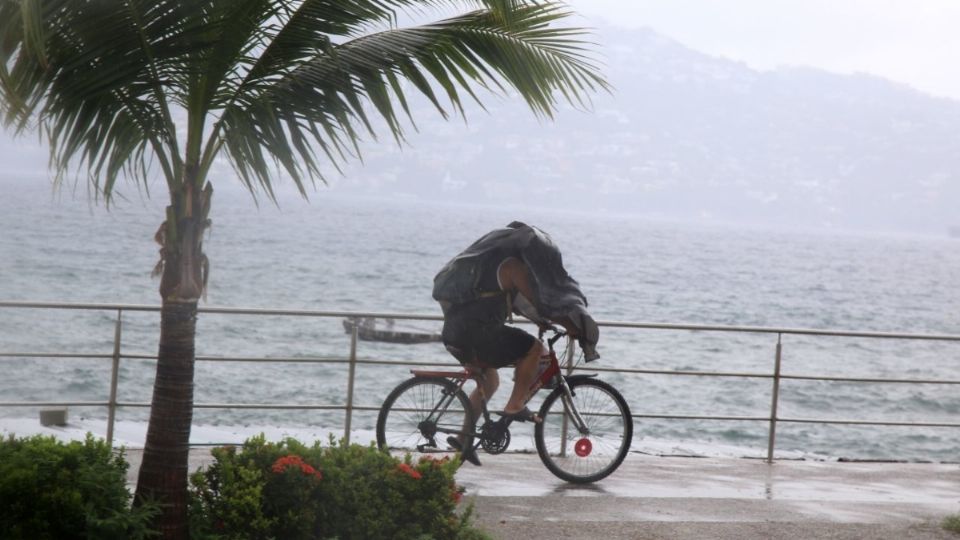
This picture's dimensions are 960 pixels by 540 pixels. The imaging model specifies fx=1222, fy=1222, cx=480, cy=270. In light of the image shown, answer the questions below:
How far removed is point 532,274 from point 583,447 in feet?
4.56

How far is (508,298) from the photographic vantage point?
7.33 meters

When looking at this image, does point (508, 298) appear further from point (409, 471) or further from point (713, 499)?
point (409, 471)

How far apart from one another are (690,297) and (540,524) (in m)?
72.1

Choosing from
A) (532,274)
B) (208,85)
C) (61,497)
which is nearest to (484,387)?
(532,274)

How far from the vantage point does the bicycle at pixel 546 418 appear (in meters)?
7.62

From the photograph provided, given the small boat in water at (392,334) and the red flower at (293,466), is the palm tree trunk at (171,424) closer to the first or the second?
the red flower at (293,466)

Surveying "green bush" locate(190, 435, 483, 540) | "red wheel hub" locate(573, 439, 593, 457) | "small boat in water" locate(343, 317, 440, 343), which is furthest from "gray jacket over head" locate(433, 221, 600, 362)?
"small boat in water" locate(343, 317, 440, 343)

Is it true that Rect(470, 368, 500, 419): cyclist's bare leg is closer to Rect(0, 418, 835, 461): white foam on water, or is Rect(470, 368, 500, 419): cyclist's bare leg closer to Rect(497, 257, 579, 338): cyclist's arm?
Rect(497, 257, 579, 338): cyclist's arm

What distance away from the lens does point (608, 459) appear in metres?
8.00

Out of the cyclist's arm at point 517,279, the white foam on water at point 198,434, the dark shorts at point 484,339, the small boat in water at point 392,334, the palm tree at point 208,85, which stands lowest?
the small boat in water at point 392,334

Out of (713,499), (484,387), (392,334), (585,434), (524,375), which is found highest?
(524,375)

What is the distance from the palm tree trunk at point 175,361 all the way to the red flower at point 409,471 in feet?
3.18

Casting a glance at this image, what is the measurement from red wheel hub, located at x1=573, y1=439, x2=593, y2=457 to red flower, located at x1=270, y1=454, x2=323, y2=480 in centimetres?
287

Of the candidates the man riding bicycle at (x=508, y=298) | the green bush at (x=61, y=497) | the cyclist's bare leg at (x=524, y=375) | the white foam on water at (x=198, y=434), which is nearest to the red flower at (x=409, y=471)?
the green bush at (x=61, y=497)
